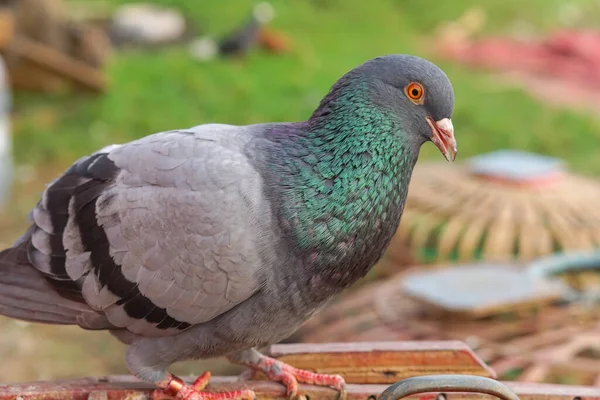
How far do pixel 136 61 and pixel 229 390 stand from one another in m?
7.25

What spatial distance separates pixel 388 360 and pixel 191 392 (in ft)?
1.59

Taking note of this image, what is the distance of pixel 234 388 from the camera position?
2010 millimetres

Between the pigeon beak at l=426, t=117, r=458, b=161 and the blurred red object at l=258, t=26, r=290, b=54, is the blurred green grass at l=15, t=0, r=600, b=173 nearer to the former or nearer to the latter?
the blurred red object at l=258, t=26, r=290, b=54

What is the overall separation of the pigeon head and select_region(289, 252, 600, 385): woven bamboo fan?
3.84ft

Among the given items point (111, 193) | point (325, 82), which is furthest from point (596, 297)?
point (325, 82)

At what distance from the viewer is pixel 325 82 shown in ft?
27.6

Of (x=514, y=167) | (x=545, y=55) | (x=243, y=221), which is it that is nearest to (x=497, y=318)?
(x=514, y=167)

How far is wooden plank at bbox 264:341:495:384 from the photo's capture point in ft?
6.62

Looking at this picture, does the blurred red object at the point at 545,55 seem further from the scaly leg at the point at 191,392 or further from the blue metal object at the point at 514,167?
the scaly leg at the point at 191,392

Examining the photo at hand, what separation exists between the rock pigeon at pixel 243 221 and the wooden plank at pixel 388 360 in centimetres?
6

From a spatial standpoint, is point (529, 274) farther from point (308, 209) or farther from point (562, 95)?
point (562, 95)

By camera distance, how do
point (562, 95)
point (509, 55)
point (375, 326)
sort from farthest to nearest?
point (509, 55)
point (562, 95)
point (375, 326)

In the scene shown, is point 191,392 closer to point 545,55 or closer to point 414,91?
point 414,91

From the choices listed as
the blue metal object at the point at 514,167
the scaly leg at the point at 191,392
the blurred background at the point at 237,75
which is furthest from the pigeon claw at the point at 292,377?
the blue metal object at the point at 514,167
